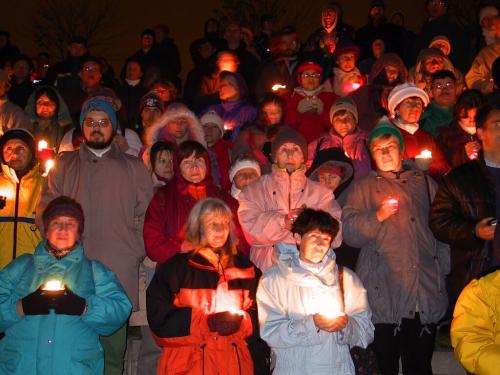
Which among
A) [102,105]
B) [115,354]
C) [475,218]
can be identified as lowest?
[115,354]

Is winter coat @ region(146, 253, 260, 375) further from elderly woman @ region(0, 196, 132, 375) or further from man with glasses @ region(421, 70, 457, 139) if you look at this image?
man with glasses @ region(421, 70, 457, 139)

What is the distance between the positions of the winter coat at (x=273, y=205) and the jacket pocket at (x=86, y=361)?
1465 millimetres

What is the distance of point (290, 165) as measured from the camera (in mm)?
6188

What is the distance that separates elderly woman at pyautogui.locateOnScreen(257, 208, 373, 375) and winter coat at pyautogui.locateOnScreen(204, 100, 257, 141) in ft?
12.8

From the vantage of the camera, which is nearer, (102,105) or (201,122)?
(102,105)

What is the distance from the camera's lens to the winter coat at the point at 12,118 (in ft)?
28.6

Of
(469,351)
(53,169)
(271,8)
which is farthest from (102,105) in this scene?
(271,8)

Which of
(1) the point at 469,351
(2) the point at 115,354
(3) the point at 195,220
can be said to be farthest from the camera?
(2) the point at 115,354

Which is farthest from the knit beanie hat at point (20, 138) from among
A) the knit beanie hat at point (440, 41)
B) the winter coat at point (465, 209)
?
the knit beanie hat at point (440, 41)

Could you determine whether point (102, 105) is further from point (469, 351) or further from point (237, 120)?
point (469, 351)

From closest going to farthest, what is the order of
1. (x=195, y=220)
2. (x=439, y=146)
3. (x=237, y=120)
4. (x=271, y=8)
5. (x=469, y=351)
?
(x=469, y=351)
(x=195, y=220)
(x=439, y=146)
(x=237, y=120)
(x=271, y=8)

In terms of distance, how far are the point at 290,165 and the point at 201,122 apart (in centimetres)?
238

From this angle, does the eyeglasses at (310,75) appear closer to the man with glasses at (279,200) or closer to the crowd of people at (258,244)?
the crowd of people at (258,244)

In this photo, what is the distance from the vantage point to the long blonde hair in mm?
5336
